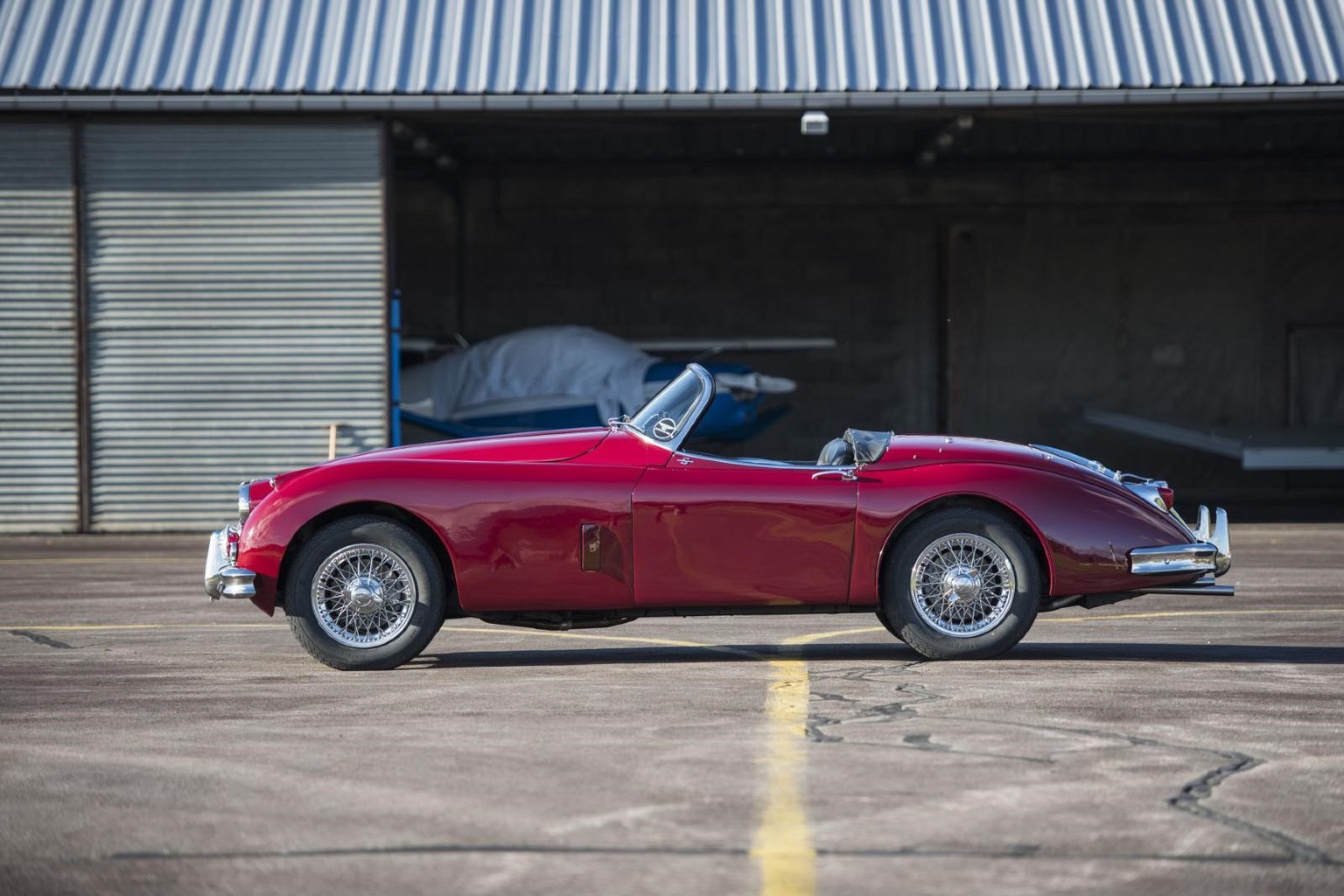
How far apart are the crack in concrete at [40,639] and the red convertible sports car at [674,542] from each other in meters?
1.52

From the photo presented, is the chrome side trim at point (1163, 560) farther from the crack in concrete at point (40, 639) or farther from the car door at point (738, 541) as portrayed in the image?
the crack in concrete at point (40, 639)

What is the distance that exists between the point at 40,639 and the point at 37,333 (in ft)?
32.0

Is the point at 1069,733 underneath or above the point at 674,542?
underneath

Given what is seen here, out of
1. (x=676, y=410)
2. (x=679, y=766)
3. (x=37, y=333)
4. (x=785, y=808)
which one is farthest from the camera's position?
(x=37, y=333)

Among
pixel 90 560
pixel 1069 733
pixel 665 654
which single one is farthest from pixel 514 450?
pixel 90 560

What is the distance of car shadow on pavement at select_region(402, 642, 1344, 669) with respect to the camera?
312 inches

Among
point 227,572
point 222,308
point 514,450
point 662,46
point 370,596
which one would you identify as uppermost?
point 662,46

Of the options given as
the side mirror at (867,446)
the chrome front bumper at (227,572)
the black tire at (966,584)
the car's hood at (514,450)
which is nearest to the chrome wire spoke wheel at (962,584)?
the black tire at (966,584)

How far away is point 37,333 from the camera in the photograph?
17906mm

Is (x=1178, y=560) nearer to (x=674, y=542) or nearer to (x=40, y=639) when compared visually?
(x=674, y=542)

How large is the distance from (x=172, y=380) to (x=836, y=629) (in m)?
10.6

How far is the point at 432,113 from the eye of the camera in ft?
58.0

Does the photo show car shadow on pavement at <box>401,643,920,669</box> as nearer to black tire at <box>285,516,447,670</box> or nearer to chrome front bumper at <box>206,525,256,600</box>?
black tire at <box>285,516,447,670</box>

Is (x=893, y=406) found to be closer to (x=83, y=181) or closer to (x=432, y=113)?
(x=432, y=113)
